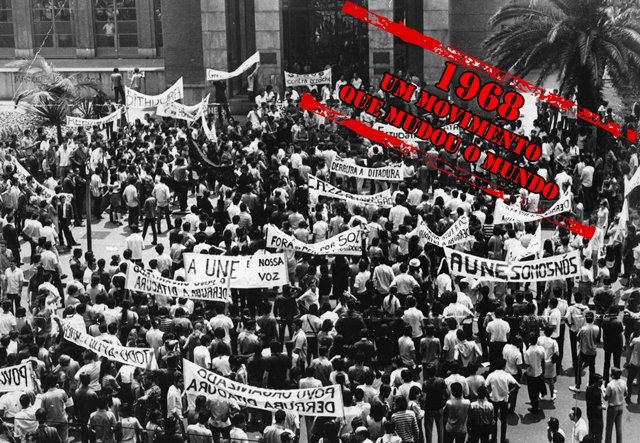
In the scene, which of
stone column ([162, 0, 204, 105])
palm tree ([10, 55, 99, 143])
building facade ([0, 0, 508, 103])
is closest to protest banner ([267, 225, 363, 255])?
palm tree ([10, 55, 99, 143])

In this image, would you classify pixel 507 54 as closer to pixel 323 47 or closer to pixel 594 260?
pixel 594 260

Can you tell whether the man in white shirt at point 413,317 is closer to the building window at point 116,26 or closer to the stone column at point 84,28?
the building window at point 116,26

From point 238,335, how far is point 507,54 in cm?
1476

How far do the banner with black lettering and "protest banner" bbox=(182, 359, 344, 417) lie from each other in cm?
209

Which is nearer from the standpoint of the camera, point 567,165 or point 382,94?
point 567,165

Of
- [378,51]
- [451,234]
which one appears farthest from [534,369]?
[378,51]

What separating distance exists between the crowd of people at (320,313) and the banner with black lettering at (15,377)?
0.11m

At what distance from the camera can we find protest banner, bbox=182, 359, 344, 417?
13578 mm

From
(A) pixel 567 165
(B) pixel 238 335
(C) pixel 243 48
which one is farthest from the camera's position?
(C) pixel 243 48

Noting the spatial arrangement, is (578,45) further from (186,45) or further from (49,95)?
(186,45)

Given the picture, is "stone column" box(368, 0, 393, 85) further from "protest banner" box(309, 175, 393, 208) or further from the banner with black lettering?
the banner with black lettering

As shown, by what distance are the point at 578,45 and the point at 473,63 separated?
849 cm

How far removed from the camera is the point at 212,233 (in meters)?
20.9

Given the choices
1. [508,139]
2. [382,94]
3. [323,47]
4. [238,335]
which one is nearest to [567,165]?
[508,139]
